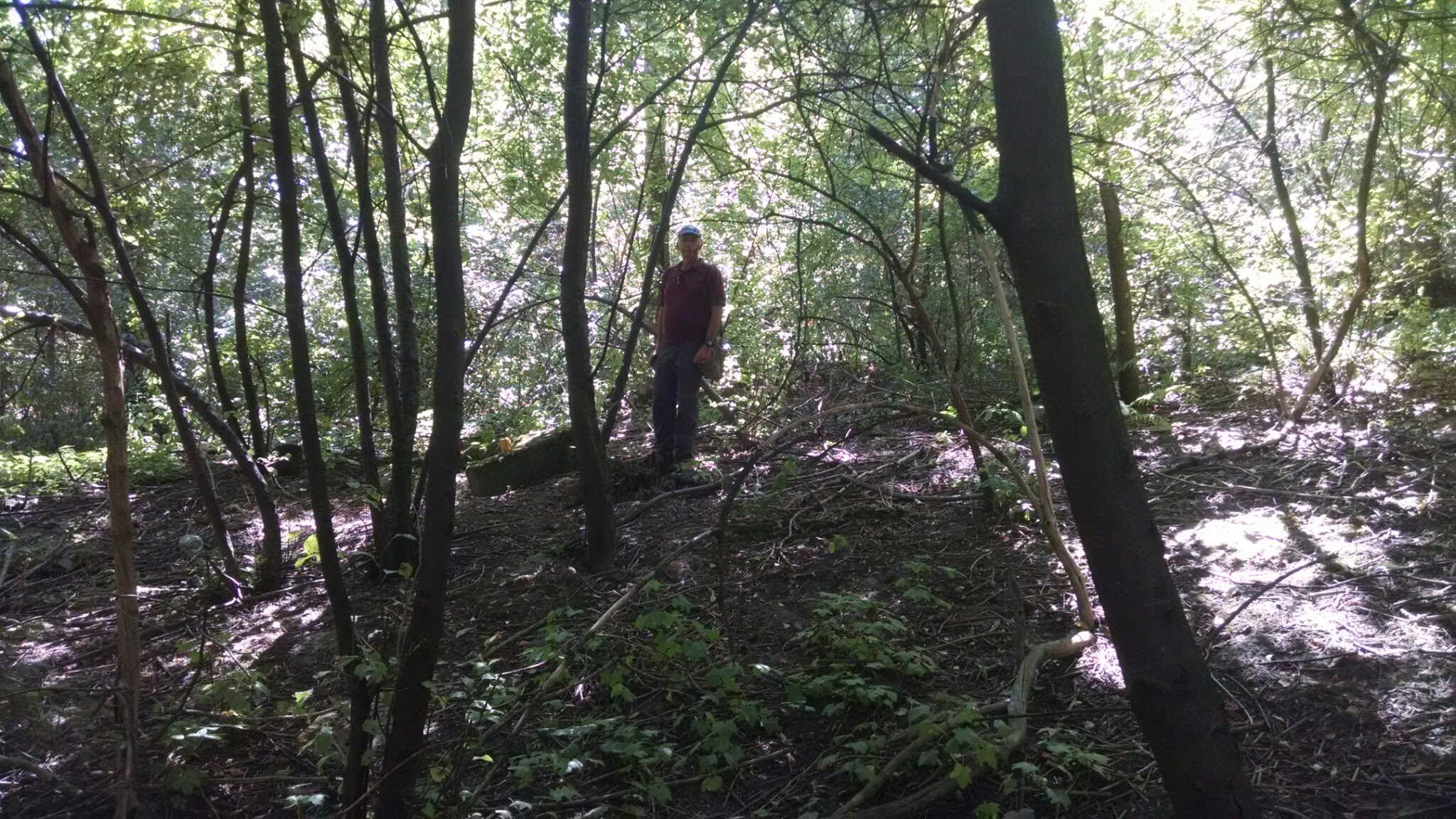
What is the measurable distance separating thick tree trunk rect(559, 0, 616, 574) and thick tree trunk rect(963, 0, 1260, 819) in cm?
296

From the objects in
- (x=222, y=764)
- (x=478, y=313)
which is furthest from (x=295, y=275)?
(x=478, y=313)

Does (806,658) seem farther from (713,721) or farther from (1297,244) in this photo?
(1297,244)

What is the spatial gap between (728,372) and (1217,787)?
8.13 metres

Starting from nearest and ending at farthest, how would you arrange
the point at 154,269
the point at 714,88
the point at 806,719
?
the point at 806,719
the point at 714,88
the point at 154,269

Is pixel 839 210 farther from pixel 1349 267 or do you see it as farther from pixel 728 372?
pixel 1349 267

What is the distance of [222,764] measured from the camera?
354 cm

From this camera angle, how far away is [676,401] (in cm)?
648

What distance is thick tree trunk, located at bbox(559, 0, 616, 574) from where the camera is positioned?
15.3 feet

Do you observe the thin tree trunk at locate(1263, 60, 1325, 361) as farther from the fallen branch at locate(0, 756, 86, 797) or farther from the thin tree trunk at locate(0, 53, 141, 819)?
the fallen branch at locate(0, 756, 86, 797)

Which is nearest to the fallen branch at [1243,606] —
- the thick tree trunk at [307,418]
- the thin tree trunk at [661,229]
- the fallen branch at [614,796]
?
the fallen branch at [614,796]

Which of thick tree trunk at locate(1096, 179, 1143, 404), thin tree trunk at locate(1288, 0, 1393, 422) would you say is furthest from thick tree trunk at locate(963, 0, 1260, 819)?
thick tree trunk at locate(1096, 179, 1143, 404)

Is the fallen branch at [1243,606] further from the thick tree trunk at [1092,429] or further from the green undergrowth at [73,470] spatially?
the green undergrowth at [73,470]

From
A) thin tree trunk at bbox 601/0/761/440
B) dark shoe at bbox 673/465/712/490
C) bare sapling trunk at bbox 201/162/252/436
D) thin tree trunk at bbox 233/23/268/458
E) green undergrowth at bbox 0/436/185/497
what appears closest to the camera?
thin tree trunk at bbox 601/0/761/440

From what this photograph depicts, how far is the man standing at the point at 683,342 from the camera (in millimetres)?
6340
